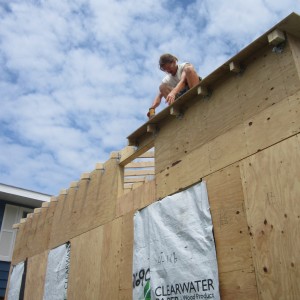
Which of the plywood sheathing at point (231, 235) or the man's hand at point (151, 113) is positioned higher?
the man's hand at point (151, 113)

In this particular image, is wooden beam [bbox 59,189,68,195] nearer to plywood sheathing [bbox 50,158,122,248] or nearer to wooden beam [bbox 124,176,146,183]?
plywood sheathing [bbox 50,158,122,248]

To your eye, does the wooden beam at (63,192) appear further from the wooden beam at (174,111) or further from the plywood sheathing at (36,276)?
the wooden beam at (174,111)

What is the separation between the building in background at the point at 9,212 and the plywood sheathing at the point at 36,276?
13.3 feet

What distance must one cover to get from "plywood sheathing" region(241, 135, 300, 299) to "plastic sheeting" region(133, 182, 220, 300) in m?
0.65

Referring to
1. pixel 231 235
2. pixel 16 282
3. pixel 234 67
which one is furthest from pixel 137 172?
pixel 16 282

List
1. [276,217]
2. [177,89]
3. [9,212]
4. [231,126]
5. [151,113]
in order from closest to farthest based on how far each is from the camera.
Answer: [276,217] < [231,126] < [177,89] < [151,113] < [9,212]

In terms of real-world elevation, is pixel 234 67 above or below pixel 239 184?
above

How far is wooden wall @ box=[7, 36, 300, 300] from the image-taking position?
3.62 metres

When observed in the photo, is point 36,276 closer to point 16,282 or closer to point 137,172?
point 16,282

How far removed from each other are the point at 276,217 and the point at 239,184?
676mm

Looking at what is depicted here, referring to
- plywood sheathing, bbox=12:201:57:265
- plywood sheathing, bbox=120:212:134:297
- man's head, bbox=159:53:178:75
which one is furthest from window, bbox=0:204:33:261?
man's head, bbox=159:53:178:75

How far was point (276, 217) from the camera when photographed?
3.66 meters

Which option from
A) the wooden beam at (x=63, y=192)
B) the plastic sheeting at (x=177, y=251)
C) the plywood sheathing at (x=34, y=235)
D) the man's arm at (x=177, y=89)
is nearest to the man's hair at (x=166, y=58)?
the man's arm at (x=177, y=89)

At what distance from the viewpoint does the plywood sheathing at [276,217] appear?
342 centimetres
